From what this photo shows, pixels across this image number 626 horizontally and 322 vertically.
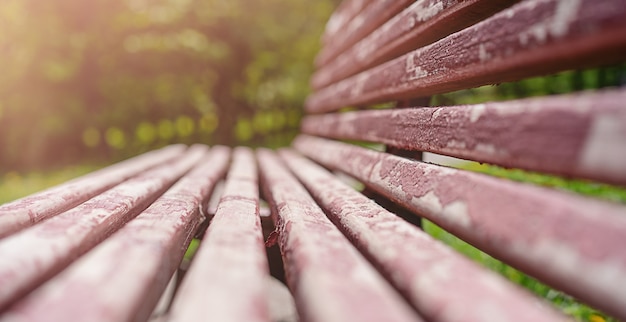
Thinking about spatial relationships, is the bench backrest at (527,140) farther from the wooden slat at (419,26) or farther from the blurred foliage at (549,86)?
the blurred foliage at (549,86)

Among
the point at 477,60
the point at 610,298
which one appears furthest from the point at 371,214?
the point at 610,298

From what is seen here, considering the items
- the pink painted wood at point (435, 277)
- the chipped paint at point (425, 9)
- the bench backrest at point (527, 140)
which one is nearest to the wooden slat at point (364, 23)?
the chipped paint at point (425, 9)

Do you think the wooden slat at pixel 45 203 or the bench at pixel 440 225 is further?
the wooden slat at pixel 45 203

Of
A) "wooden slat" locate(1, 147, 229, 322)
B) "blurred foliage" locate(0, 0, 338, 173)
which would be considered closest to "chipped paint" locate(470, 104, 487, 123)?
"wooden slat" locate(1, 147, 229, 322)

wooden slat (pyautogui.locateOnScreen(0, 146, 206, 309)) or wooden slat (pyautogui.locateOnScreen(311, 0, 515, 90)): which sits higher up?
wooden slat (pyautogui.locateOnScreen(311, 0, 515, 90))

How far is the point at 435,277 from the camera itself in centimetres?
66

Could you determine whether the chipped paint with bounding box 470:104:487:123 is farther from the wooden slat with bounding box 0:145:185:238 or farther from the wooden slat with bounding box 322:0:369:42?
the wooden slat with bounding box 322:0:369:42

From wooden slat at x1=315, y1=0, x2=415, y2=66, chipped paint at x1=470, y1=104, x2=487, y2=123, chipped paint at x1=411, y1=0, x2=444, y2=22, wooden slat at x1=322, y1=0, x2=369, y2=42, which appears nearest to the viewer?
chipped paint at x1=470, y1=104, x2=487, y2=123

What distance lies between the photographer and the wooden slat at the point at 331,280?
0.59m

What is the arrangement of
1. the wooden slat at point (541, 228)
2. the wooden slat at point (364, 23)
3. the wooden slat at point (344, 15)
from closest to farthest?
the wooden slat at point (541, 228), the wooden slat at point (364, 23), the wooden slat at point (344, 15)

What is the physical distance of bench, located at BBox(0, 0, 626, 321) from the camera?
1.84 feet

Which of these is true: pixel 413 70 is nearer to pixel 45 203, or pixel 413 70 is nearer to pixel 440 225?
pixel 440 225

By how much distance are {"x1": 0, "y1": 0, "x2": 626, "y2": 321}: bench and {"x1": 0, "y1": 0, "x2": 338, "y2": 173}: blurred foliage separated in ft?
26.1

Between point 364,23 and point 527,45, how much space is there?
148 cm
